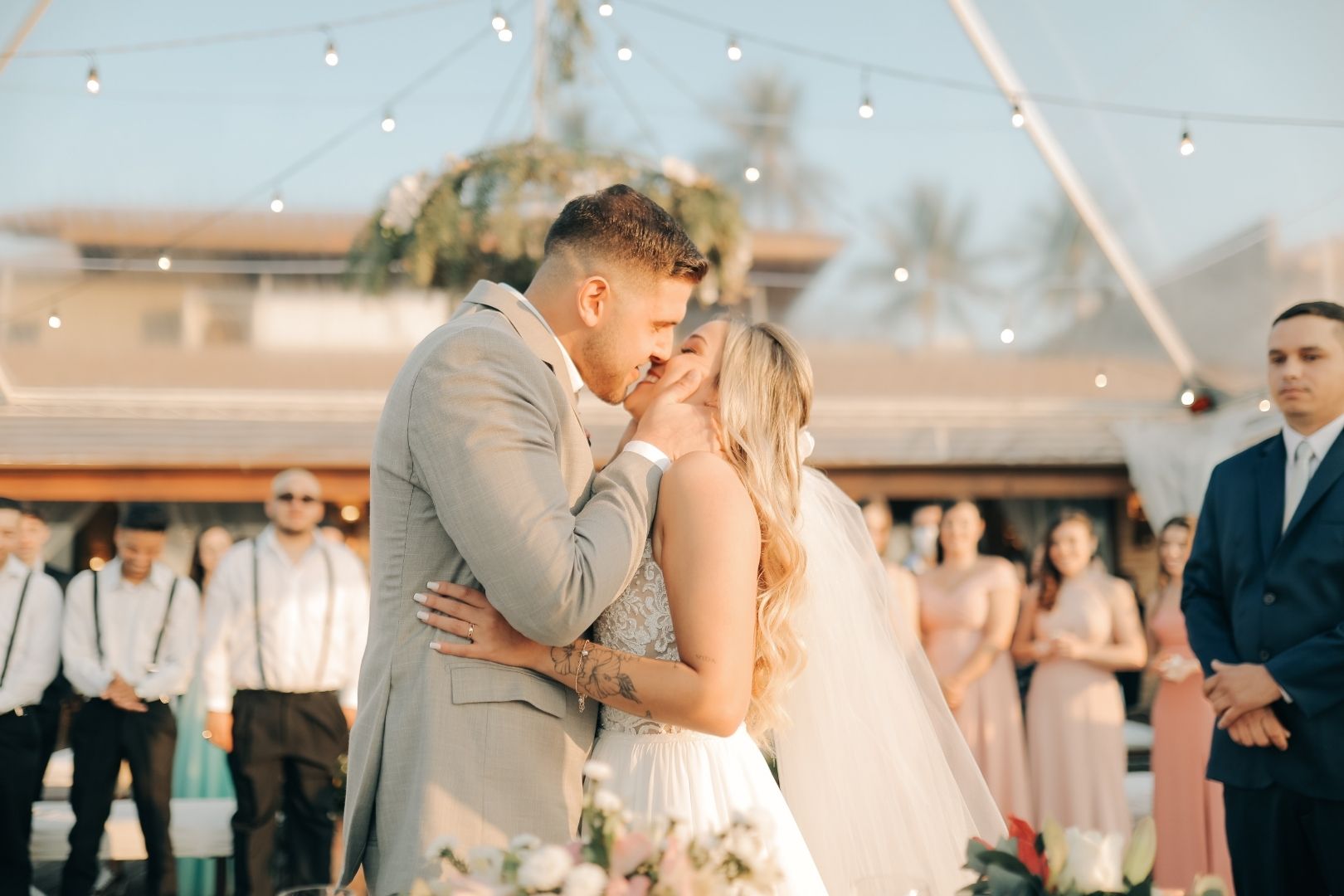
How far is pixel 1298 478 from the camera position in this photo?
3.59 metres

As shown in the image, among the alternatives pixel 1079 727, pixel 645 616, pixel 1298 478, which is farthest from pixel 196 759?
pixel 1298 478

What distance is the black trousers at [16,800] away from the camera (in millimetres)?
6016

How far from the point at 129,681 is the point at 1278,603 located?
5.43 m

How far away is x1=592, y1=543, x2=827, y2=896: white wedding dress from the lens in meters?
2.48

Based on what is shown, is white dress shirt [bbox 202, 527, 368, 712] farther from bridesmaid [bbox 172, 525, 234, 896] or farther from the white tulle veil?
the white tulle veil

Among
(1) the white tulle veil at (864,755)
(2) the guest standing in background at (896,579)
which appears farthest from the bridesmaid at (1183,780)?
(1) the white tulle veil at (864,755)

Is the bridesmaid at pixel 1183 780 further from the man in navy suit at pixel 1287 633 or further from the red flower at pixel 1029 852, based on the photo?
the red flower at pixel 1029 852

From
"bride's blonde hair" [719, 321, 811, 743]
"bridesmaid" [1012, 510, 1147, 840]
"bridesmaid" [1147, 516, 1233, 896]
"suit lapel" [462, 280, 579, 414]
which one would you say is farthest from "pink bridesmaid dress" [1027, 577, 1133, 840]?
"suit lapel" [462, 280, 579, 414]

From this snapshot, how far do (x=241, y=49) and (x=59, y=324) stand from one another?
282cm

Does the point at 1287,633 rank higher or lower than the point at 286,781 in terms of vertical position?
higher

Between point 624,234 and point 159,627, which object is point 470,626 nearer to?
point 624,234

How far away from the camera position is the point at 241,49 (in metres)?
9.59

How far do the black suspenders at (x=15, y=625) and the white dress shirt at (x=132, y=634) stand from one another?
8.2 inches

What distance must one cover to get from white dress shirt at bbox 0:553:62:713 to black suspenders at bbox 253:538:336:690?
3.65 ft
